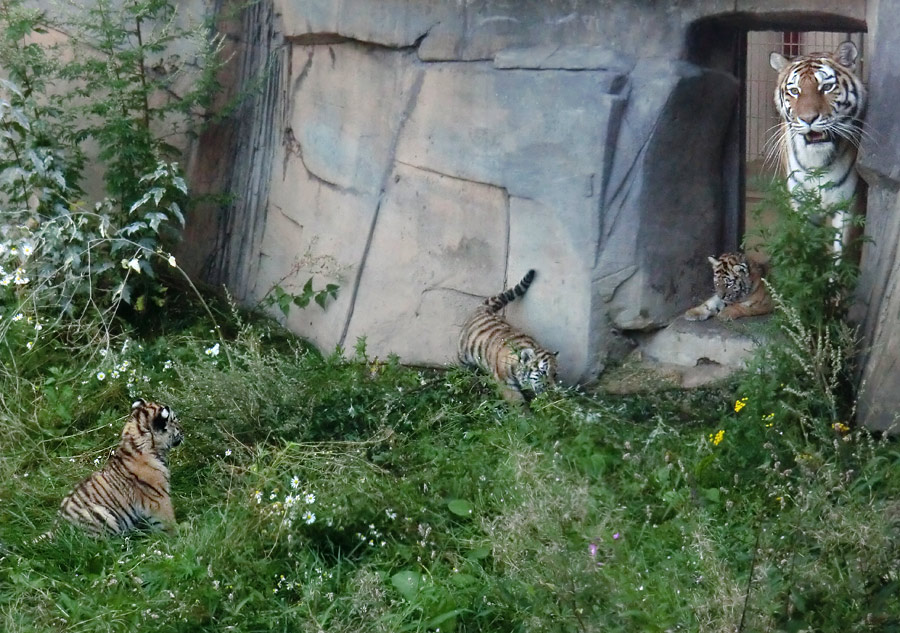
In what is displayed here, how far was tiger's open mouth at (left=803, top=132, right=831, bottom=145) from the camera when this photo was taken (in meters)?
5.85

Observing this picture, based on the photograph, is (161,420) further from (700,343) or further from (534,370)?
(700,343)

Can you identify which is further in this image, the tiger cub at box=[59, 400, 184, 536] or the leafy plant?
the leafy plant

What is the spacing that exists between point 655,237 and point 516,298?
86cm

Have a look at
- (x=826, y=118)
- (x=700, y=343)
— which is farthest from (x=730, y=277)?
(x=826, y=118)

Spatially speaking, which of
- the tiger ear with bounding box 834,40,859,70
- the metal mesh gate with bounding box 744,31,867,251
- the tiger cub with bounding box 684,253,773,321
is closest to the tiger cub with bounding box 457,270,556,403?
the tiger cub with bounding box 684,253,773,321

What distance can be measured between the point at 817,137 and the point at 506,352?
76.4 inches

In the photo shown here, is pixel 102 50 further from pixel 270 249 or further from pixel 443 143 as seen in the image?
pixel 443 143

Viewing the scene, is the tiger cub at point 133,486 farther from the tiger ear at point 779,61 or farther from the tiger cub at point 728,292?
the tiger ear at point 779,61

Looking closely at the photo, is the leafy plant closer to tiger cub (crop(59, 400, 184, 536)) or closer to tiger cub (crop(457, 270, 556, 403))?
tiger cub (crop(457, 270, 556, 403))

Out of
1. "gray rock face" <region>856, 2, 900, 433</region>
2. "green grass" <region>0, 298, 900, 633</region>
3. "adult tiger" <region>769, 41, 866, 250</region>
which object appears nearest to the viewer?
"green grass" <region>0, 298, 900, 633</region>

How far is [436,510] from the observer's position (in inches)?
191

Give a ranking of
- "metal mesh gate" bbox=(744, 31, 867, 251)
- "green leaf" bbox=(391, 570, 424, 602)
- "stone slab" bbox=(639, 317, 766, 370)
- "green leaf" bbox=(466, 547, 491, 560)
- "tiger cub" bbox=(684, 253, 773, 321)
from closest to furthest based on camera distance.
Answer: "green leaf" bbox=(391, 570, 424, 602), "green leaf" bbox=(466, 547, 491, 560), "stone slab" bbox=(639, 317, 766, 370), "tiger cub" bbox=(684, 253, 773, 321), "metal mesh gate" bbox=(744, 31, 867, 251)

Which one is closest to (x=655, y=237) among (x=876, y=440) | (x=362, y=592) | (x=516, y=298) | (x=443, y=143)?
(x=516, y=298)

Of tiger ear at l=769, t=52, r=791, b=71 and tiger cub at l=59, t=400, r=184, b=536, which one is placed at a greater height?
tiger ear at l=769, t=52, r=791, b=71
